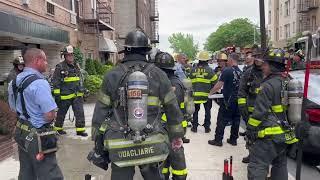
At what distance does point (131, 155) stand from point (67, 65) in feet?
16.8

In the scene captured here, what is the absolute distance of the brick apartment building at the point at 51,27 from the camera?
11.0 metres

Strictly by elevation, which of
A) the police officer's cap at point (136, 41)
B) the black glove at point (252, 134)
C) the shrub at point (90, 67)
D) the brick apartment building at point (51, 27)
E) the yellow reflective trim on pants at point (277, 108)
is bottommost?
the black glove at point (252, 134)

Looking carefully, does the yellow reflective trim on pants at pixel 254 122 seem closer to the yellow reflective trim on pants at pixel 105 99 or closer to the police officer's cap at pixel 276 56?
the police officer's cap at pixel 276 56

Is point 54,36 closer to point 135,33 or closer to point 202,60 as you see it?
point 202,60

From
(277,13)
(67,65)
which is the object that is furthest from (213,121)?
(277,13)

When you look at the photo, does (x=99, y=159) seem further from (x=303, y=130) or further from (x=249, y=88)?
(x=249, y=88)

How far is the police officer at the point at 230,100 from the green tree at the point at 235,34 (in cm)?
7111

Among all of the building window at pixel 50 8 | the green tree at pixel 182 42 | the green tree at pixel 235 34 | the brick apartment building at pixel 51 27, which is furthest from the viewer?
the green tree at pixel 182 42

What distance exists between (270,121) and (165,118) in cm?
129

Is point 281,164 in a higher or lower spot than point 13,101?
lower

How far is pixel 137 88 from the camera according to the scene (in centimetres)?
354

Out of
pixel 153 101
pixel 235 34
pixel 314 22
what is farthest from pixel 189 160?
pixel 235 34

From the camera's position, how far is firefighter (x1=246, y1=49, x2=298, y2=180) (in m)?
4.34

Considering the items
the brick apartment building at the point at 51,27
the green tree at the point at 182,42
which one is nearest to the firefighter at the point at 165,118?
the brick apartment building at the point at 51,27
